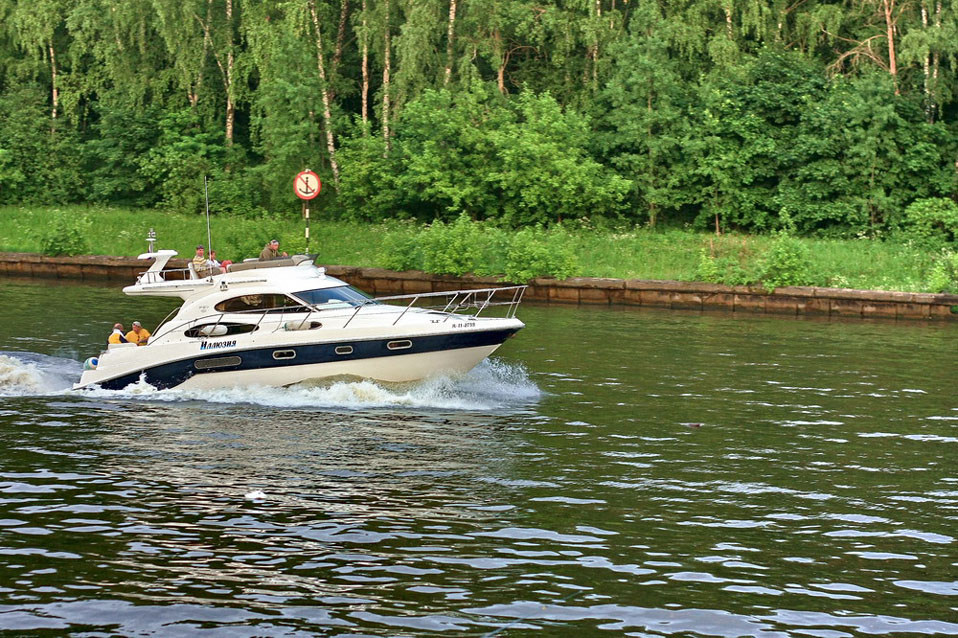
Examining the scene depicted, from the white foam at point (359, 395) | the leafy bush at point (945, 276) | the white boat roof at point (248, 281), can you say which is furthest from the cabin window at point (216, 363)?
the leafy bush at point (945, 276)

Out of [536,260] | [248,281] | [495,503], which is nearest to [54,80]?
[536,260]

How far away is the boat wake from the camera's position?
20.6 m

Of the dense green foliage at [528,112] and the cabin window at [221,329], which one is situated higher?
the dense green foliage at [528,112]

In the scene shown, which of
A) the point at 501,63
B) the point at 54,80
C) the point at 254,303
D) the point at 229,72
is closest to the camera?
the point at 254,303

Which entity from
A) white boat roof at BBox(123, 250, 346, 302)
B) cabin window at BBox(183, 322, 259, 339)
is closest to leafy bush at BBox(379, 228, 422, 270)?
white boat roof at BBox(123, 250, 346, 302)

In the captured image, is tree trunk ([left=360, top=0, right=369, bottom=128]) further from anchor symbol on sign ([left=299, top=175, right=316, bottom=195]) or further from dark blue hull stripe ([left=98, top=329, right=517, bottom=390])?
dark blue hull stripe ([left=98, top=329, right=517, bottom=390])

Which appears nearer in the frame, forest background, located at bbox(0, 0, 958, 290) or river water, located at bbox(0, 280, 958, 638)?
river water, located at bbox(0, 280, 958, 638)

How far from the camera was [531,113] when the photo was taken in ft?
136

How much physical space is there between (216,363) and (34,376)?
3.54 metres

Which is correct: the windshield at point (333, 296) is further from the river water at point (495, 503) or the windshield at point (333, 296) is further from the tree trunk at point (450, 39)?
the tree trunk at point (450, 39)

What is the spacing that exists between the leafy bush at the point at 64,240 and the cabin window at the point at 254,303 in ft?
72.9

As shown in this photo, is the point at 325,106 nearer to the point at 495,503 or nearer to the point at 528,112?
the point at 528,112

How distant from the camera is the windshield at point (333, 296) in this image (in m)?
20.3

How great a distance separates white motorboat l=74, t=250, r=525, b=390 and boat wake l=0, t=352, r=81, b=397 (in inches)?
21.2
